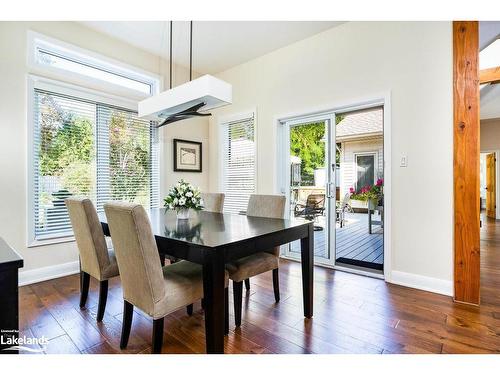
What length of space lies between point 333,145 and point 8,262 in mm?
3265

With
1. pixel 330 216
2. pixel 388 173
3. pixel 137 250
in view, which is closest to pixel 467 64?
pixel 388 173

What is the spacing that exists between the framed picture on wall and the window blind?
34cm

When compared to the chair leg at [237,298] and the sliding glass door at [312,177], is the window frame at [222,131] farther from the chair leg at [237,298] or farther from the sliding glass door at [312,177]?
the chair leg at [237,298]

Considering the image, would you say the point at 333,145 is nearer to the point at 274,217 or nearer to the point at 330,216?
the point at 330,216

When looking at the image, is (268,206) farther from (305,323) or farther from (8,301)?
(8,301)

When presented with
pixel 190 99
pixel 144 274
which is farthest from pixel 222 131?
pixel 144 274

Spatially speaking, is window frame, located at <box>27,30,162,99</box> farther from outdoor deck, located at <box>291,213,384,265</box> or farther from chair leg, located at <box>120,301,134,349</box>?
outdoor deck, located at <box>291,213,384,265</box>

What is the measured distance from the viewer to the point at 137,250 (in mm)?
1481

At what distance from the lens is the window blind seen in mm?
3051

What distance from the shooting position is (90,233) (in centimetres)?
196

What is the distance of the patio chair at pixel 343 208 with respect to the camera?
3887 mm

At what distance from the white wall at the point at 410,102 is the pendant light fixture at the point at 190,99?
66.3 inches

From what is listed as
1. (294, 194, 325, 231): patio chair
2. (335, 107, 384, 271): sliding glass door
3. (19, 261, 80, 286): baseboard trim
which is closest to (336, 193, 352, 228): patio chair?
(335, 107, 384, 271): sliding glass door

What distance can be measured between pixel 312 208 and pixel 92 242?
2.71 metres
